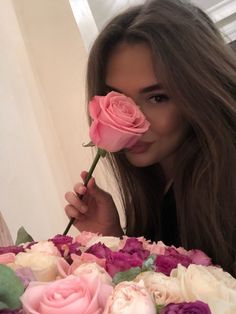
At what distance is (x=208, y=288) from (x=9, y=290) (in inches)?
5.7

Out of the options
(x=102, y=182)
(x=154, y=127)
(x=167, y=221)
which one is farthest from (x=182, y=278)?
(x=102, y=182)

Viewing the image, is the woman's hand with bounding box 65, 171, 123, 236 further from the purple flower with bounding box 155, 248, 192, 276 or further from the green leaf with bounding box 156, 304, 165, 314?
the green leaf with bounding box 156, 304, 165, 314

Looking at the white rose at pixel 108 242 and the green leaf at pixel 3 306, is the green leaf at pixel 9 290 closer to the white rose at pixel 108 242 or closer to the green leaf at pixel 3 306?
the green leaf at pixel 3 306

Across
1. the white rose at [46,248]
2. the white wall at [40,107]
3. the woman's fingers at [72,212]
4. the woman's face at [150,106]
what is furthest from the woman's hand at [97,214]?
the white rose at [46,248]

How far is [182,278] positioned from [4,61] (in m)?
0.84

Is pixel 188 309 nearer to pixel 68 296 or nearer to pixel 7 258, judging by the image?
pixel 68 296

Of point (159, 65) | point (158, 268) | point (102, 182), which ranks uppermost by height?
point (159, 65)

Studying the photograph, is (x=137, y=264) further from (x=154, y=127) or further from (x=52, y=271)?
(x=154, y=127)

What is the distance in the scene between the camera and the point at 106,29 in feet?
2.54

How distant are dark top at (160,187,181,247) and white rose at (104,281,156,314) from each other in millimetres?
501

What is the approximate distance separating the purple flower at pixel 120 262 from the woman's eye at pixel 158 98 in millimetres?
346

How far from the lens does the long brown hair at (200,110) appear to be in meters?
0.65

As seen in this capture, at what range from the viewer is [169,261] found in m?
0.39

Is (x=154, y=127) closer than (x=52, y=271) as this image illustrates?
No
